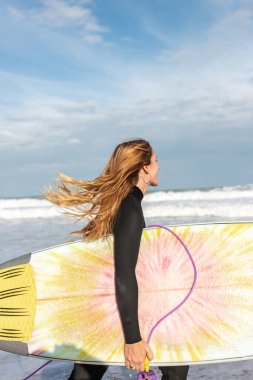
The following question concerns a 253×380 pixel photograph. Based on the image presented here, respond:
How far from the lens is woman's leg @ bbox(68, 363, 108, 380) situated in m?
2.09

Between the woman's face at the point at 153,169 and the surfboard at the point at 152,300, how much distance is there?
50 cm

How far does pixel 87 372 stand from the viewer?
2.12 m

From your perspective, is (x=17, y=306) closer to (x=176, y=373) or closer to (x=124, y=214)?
(x=176, y=373)

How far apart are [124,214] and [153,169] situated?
1.19 ft

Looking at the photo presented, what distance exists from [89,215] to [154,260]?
0.58 metres

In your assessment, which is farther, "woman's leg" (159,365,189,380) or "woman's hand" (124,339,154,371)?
"woman's leg" (159,365,189,380)

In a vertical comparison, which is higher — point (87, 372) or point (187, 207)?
point (187, 207)

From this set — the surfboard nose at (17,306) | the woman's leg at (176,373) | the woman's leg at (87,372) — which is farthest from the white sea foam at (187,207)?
the woman's leg at (176,373)

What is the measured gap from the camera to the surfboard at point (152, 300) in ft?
7.34

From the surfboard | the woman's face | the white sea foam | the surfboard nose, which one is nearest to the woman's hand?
the surfboard

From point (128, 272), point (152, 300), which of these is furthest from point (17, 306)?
point (128, 272)

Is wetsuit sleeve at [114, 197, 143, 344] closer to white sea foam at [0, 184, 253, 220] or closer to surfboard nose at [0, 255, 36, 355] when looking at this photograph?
surfboard nose at [0, 255, 36, 355]

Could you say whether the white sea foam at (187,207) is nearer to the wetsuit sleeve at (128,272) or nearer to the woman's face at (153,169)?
the woman's face at (153,169)

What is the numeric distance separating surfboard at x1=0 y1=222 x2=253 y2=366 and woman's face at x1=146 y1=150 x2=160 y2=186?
498 millimetres
